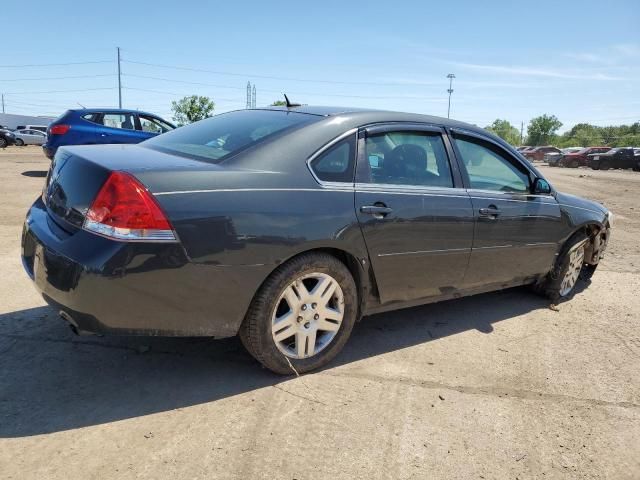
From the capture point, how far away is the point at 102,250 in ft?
8.07

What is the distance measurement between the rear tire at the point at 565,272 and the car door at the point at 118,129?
9.23m

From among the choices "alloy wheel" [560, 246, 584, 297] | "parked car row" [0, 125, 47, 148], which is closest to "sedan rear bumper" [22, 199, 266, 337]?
"alloy wheel" [560, 246, 584, 297]

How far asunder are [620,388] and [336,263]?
1.96 meters

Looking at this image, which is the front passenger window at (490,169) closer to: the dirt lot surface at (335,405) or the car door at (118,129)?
the dirt lot surface at (335,405)

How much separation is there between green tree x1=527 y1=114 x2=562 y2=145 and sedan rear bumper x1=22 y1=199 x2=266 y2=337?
95.1m

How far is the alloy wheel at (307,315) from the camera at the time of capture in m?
2.98

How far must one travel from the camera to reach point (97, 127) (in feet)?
36.8

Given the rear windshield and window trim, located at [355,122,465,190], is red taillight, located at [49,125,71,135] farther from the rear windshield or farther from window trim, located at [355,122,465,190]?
window trim, located at [355,122,465,190]

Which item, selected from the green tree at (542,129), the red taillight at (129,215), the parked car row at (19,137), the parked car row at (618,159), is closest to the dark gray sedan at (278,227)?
the red taillight at (129,215)

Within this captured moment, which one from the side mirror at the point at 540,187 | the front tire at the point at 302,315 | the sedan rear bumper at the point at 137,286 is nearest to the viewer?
the sedan rear bumper at the point at 137,286

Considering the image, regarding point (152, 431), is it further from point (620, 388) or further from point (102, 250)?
point (620, 388)

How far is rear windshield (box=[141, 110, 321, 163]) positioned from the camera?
10.1 feet

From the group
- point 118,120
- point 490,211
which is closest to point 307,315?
point 490,211

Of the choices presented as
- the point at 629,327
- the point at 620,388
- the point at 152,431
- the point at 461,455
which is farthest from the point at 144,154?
the point at 629,327
